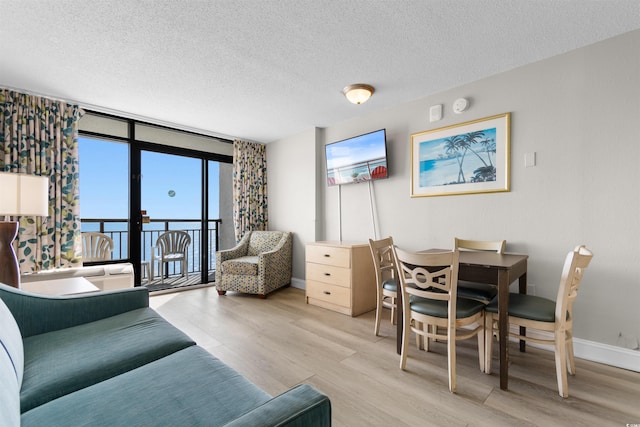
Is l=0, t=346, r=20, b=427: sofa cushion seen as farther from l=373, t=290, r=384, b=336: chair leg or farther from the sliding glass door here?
the sliding glass door

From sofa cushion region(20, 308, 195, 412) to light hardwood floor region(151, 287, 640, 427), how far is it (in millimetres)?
763

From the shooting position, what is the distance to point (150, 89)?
9.43ft

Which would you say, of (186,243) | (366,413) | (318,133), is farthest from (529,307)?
(186,243)

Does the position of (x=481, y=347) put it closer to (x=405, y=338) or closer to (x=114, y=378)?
(x=405, y=338)

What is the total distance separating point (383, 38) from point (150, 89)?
231cm

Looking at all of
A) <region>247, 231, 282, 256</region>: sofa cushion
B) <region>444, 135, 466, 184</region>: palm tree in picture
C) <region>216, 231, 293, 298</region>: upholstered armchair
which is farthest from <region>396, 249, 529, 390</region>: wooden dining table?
<region>247, 231, 282, 256</region>: sofa cushion

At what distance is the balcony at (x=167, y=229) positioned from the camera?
4.10 metres

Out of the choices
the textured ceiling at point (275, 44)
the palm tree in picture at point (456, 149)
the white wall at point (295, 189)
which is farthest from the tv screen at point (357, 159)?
the palm tree in picture at point (456, 149)

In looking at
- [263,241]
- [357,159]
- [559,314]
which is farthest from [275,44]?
[263,241]

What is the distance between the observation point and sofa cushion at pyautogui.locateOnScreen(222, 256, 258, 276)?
377 cm

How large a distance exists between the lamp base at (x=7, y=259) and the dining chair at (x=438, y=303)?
2.49 metres

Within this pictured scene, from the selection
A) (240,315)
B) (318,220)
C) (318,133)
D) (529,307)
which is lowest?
(240,315)

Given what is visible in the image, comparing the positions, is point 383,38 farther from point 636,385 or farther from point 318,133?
point 636,385

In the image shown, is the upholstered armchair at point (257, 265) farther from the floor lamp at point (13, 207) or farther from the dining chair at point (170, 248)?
the floor lamp at point (13, 207)
